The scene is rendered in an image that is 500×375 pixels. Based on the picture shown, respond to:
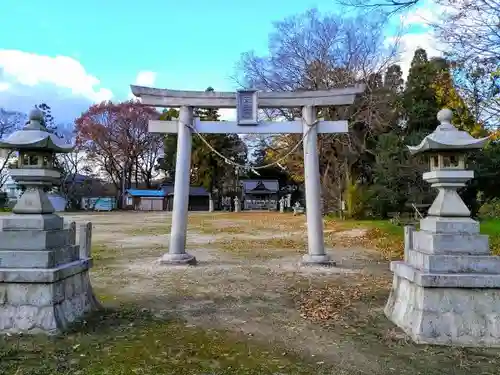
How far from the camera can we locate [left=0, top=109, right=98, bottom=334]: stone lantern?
4824 mm

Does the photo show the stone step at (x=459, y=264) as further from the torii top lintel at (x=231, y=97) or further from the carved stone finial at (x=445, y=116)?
the torii top lintel at (x=231, y=97)

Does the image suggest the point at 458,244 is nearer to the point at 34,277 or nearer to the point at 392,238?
the point at 34,277

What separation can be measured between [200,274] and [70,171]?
126 ft

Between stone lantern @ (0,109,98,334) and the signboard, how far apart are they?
5099 millimetres

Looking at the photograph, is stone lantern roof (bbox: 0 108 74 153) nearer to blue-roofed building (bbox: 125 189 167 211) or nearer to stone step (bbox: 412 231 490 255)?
stone step (bbox: 412 231 490 255)

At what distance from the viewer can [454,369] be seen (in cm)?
404

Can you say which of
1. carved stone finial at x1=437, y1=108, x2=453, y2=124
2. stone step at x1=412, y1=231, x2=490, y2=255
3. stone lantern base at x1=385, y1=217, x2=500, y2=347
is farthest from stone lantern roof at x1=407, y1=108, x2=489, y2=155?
stone step at x1=412, y1=231, x2=490, y2=255

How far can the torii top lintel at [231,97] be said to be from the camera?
1020 cm

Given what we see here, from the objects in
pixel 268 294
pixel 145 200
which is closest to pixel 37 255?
pixel 268 294

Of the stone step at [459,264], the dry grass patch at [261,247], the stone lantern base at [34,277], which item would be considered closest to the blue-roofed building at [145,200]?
the dry grass patch at [261,247]

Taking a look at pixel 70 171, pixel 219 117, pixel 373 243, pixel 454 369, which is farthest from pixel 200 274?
pixel 70 171

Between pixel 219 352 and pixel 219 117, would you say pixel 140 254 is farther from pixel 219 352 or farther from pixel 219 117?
pixel 219 117

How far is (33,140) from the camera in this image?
5238 millimetres

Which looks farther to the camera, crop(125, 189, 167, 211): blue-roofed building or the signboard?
crop(125, 189, 167, 211): blue-roofed building
